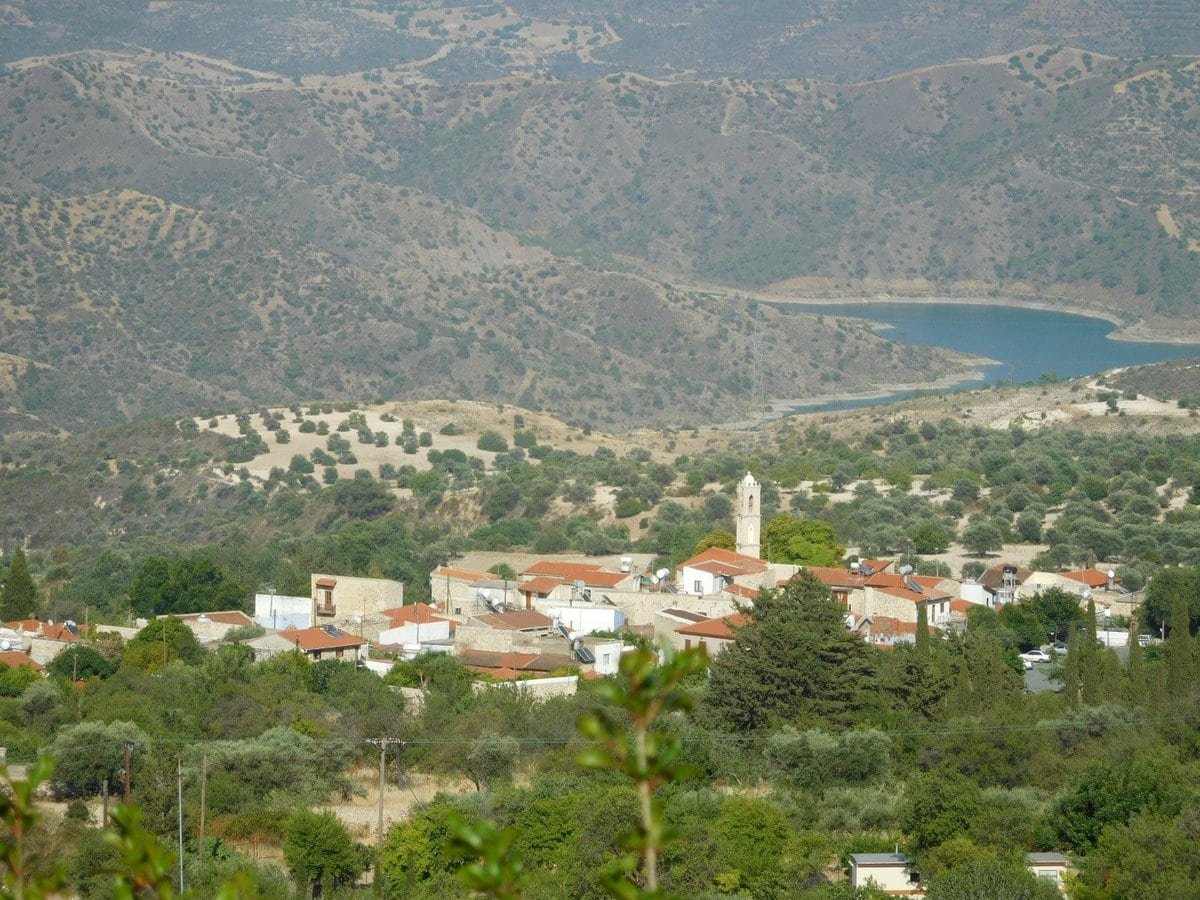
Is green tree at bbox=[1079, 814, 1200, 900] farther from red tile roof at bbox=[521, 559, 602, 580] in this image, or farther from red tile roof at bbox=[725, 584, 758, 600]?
red tile roof at bbox=[521, 559, 602, 580]

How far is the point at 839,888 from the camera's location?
90.0ft

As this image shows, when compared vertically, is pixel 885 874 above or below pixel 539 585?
below

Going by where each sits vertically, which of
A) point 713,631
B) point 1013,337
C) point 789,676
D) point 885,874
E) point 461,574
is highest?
point 1013,337

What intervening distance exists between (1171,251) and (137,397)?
93135 mm

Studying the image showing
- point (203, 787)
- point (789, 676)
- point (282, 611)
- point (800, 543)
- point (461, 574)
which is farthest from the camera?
point (800, 543)

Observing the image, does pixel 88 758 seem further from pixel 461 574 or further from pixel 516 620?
pixel 461 574

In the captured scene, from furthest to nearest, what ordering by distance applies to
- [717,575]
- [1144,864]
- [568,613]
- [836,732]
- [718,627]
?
1. [717,575]
2. [568,613]
3. [718,627]
4. [836,732]
5. [1144,864]

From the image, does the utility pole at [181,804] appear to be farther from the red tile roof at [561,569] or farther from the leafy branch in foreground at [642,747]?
the leafy branch in foreground at [642,747]

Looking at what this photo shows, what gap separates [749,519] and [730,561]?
2.31 meters

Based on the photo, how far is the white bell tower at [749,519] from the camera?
52.1 m

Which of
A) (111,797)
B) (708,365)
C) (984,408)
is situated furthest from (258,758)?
(708,365)

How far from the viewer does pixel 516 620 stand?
4619 centimetres

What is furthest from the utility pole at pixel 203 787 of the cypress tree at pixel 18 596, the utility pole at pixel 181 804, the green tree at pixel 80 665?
the cypress tree at pixel 18 596

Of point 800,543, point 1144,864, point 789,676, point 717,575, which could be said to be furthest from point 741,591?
point 1144,864
